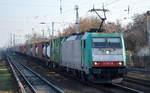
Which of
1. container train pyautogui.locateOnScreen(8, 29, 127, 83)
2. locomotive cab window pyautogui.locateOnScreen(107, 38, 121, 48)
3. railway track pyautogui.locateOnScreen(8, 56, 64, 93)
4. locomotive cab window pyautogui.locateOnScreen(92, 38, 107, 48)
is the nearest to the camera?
railway track pyautogui.locateOnScreen(8, 56, 64, 93)

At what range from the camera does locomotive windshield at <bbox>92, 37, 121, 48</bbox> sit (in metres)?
21.8

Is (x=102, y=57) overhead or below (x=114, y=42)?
below

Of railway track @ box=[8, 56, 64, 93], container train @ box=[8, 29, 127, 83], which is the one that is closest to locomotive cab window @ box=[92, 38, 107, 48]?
container train @ box=[8, 29, 127, 83]

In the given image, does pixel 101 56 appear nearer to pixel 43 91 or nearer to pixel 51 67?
pixel 43 91

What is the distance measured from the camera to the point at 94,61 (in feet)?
69.5

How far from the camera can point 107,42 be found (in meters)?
21.9

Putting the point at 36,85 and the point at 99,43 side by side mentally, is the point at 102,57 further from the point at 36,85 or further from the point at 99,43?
the point at 36,85

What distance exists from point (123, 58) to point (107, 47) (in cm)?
118

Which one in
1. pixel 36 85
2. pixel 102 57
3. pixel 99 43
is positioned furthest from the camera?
pixel 36 85

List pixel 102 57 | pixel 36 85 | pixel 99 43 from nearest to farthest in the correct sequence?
1. pixel 102 57
2. pixel 99 43
3. pixel 36 85

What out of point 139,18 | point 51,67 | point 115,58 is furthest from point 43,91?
point 139,18

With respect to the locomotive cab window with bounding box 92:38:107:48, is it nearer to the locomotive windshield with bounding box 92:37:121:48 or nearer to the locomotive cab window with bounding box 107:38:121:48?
the locomotive windshield with bounding box 92:37:121:48

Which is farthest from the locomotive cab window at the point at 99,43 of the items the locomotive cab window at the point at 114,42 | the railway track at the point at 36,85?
the railway track at the point at 36,85

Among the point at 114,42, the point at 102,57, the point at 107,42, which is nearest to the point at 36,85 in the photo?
the point at 102,57
